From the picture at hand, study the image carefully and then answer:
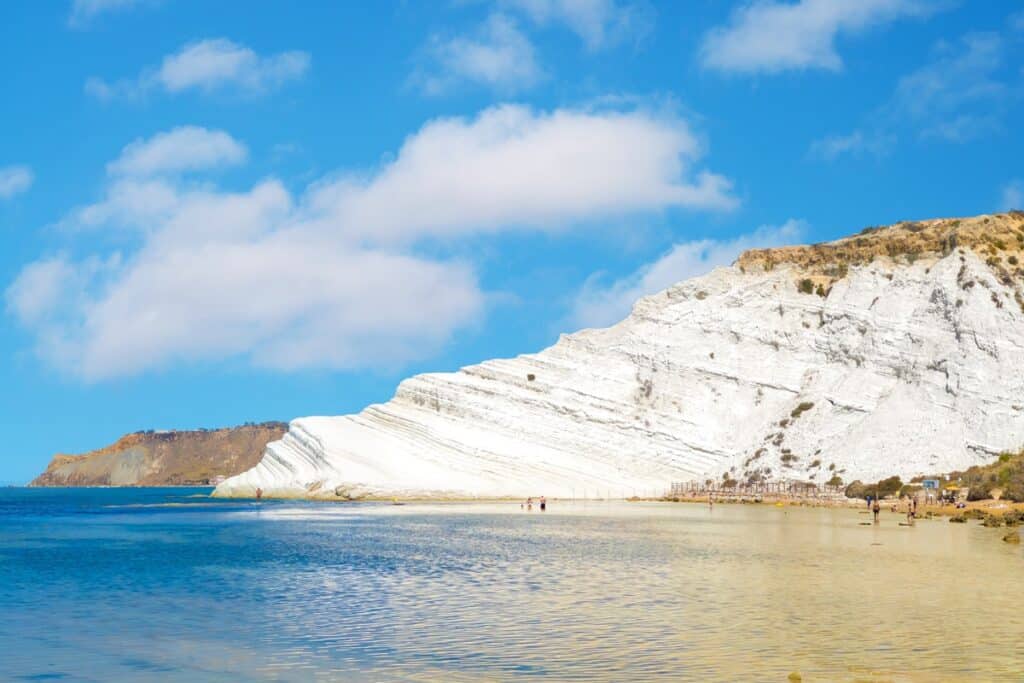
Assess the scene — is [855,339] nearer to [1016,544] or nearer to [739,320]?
[739,320]

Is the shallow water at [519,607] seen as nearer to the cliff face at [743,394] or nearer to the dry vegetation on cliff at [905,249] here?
the cliff face at [743,394]

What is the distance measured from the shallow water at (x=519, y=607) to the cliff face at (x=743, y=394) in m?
36.0

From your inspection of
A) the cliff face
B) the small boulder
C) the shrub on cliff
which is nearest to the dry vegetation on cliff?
the cliff face

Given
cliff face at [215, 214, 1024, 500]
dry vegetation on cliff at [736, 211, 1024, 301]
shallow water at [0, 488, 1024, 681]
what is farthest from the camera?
dry vegetation on cliff at [736, 211, 1024, 301]

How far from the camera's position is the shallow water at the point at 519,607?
14.3 metres

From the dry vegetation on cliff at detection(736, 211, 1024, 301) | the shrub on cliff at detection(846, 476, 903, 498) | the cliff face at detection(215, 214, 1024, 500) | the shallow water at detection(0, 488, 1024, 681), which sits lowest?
the shallow water at detection(0, 488, 1024, 681)

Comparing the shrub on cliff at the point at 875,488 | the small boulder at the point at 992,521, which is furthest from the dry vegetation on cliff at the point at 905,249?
the small boulder at the point at 992,521

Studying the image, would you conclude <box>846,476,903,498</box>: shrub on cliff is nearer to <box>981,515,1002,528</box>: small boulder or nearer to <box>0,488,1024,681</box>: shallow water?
<box>981,515,1002,528</box>: small boulder

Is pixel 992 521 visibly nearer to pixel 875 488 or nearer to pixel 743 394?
pixel 875 488

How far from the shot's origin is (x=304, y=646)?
1598 centimetres

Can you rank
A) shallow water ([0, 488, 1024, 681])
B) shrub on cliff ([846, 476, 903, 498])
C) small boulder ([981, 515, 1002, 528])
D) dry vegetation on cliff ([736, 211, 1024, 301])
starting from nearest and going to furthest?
shallow water ([0, 488, 1024, 681]), small boulder ([981, 515, 1002, 528]), shrub on cliff ([846, 476, 903, 498]), dry vegetation on cliff ([736, 211, 1024, 301])

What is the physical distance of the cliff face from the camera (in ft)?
246

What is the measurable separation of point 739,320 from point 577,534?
52592 mm

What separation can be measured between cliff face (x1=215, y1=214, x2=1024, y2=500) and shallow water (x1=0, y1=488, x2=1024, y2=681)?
3602 cm
